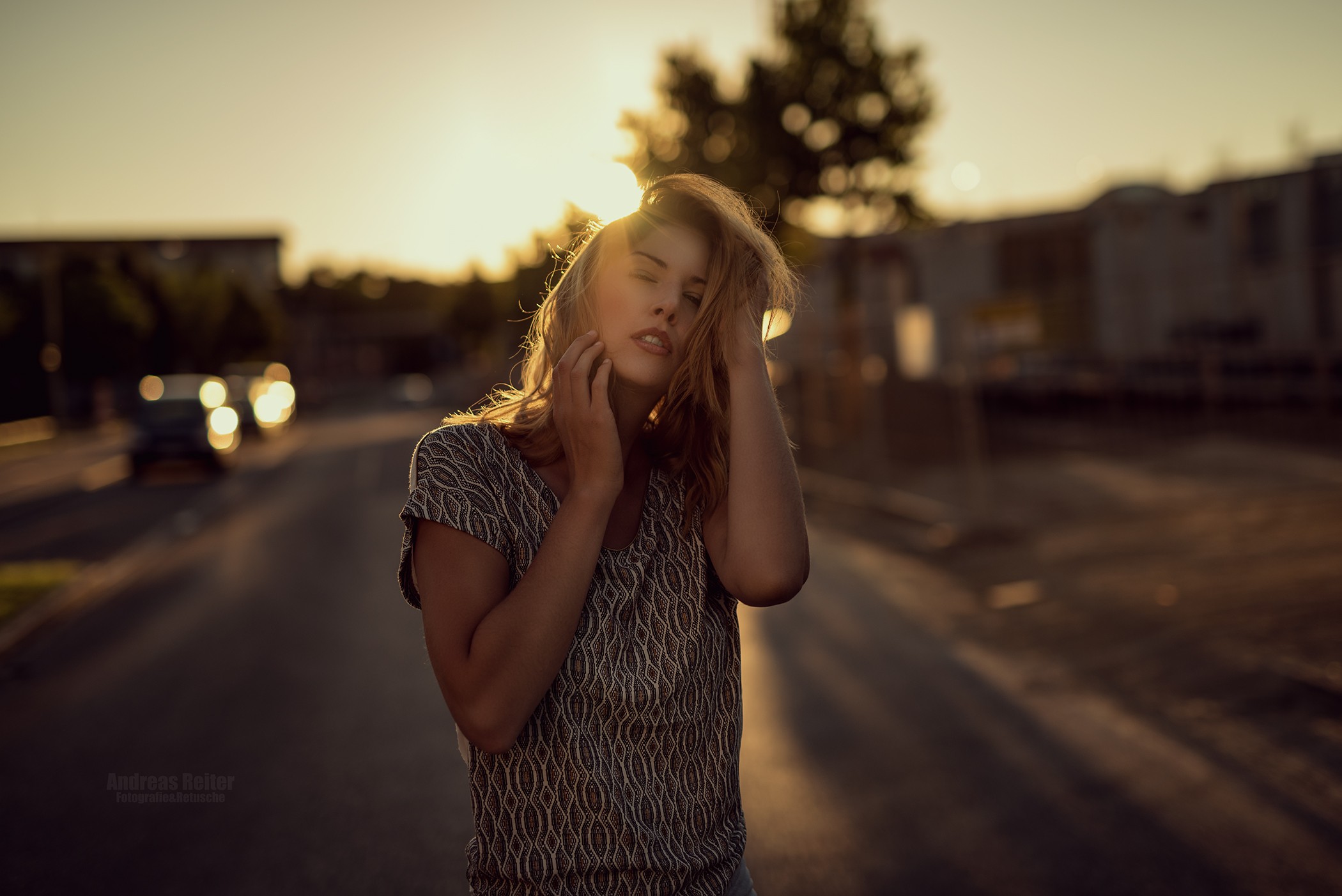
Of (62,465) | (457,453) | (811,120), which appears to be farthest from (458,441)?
(62,465)

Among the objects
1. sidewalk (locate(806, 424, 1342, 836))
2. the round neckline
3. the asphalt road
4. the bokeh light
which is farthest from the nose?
the bokeh light

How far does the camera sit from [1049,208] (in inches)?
1428

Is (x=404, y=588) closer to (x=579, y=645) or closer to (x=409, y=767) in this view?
(x=579, y=645)

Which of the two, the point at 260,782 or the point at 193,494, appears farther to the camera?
the point at 193,494

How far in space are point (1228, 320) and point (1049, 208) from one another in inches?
1036

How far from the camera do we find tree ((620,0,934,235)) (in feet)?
63.3

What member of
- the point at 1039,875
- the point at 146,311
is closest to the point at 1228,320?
the point at 1039,875

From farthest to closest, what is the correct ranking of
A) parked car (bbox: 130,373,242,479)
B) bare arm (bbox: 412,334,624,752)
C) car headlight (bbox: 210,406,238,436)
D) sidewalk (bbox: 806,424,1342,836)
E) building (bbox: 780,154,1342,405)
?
car headlight (bbox: 210,406,238,436) < parked car (bbox: 130,373,242,479) < building (bbox: 780,154,1342,405) < sidewalk (bbox: 806,424,1342,836) < bare arm (bbox: 412,334,624,752)

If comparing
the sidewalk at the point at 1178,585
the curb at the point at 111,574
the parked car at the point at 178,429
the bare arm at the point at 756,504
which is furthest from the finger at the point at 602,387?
the parked car at the point at 178,429

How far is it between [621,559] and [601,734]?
242 mm

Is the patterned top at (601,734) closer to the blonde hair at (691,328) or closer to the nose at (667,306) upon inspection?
the blonde hair at (691,328)

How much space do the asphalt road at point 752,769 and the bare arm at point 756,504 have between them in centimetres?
258

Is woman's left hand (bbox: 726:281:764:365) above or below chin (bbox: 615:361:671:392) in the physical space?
above

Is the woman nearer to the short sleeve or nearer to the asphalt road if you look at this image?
the short sleeve
